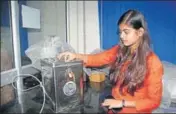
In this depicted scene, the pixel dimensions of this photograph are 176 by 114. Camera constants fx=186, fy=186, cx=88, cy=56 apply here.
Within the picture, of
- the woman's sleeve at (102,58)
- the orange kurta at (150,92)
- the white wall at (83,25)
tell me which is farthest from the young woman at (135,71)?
the white wall at (83,25)

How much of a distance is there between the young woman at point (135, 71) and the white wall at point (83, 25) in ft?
2.08

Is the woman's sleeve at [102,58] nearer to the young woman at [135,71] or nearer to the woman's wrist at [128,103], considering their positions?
the young woman at [135,71]

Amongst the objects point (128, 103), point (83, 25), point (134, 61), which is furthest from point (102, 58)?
point (83, 25)

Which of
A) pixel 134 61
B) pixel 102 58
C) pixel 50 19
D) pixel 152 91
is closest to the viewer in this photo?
pixel 152 91

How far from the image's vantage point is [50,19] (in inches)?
59.0

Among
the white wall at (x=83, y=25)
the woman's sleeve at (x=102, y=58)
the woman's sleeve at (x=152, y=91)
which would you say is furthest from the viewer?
the white wall at (x=83, y=25)

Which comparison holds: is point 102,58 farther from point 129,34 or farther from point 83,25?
point 83,25

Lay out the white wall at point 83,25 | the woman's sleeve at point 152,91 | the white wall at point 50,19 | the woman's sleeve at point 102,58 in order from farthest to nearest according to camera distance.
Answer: the white wall at point 83,25
the white wall at point 50,19
the woman's sleeve at point 102,58
the woman's sleeve at point 152,91

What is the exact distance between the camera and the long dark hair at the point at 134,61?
81cm

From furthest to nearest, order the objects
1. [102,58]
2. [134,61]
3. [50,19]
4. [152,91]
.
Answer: [50,19] < [102,58] < [134,61] < [152,91]

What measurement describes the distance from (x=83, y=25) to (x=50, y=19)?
10.8 inches

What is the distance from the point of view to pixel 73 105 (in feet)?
2.75

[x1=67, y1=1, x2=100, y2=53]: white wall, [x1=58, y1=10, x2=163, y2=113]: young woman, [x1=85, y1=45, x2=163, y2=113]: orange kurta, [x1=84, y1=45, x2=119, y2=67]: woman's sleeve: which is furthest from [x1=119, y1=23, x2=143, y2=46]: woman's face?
[x1=67, y1=1, x2=100, y2=53]: white wall

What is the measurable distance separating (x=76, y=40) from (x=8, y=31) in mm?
640
